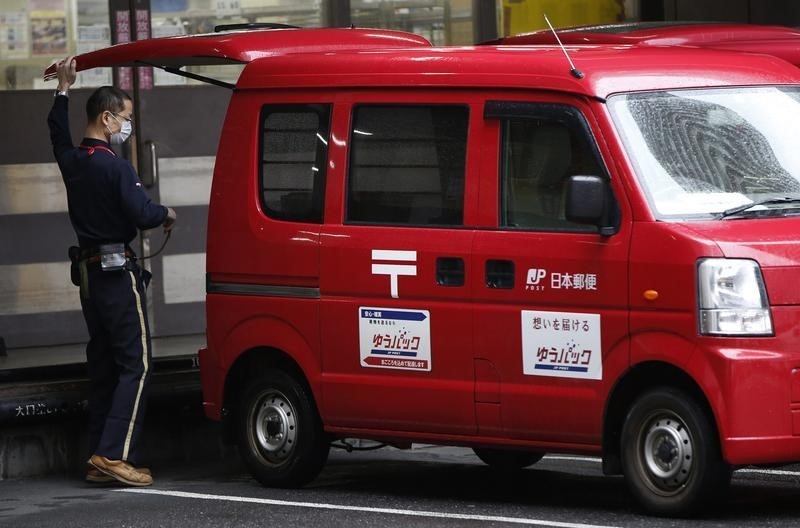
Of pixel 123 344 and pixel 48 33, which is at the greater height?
pixel 48 33

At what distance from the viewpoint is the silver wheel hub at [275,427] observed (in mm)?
9297

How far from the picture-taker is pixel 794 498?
8562 mm

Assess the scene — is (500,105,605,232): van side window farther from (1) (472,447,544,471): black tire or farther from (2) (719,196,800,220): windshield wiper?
(1) (472,447,544,471): black tire

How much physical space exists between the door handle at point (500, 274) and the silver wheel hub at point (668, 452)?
0.95 m

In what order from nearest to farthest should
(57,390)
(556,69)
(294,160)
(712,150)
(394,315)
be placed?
(712,150) → (556,69) → (394,315) → (294,160) → (57,390)

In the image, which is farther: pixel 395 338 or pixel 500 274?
Result: pixel 395 338

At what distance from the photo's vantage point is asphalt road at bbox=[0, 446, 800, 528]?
8078 millimetres

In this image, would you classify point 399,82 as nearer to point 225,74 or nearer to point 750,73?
point 750,73

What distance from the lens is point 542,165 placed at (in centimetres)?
827

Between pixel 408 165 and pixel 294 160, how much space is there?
0.77m

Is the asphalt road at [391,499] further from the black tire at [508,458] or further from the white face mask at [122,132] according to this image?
the white face mask at [122,132]

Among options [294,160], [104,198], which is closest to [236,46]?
[294,160]

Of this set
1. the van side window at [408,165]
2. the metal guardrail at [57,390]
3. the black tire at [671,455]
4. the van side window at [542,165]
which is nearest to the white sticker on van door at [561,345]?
the black tire at [671,455]

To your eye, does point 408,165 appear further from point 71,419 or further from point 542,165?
point 71,419
